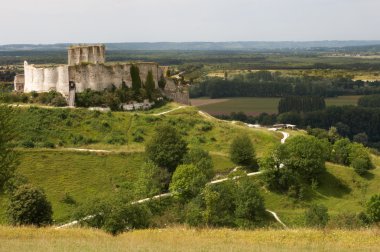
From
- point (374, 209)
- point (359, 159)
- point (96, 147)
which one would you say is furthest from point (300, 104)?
point (374, 209)

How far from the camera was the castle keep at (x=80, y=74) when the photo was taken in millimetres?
58281

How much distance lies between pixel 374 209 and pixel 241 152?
13.4 metres

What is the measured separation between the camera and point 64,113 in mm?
54031

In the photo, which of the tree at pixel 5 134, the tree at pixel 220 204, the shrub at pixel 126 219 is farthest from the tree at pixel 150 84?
the tree at pixel 5 134

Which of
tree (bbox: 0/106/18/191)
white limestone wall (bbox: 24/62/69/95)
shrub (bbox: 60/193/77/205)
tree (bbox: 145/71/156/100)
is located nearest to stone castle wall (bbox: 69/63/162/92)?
white limestone wall (bbox: 24/62/69/95)

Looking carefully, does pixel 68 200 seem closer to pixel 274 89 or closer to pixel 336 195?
pixel 336 195

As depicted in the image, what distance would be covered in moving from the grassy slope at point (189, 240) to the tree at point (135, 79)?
1622 inches

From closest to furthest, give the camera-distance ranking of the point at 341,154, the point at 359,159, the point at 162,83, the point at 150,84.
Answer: the point at 359,159 → the point at 341,154 → the point at 150,84 → the point at 162,83

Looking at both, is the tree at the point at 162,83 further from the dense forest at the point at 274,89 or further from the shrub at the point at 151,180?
the dense forest at the point at 274,89

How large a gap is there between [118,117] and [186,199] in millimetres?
17009

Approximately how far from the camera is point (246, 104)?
137500 mm

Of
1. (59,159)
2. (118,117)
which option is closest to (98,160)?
(59,159)

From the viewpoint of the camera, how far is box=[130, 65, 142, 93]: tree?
2491 inches

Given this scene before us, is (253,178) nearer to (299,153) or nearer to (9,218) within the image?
(299,153)
